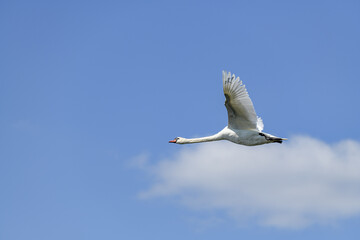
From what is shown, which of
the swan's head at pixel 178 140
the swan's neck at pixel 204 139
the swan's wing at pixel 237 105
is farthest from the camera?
the swan's head at pixel 178 140

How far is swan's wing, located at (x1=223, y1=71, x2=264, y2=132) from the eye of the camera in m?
30.7

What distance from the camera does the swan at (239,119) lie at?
1210 inches

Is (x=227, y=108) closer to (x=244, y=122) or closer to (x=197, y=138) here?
(x=244, y=122)

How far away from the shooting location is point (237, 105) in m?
31.3

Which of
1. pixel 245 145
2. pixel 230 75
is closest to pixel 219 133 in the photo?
pixel 245 145

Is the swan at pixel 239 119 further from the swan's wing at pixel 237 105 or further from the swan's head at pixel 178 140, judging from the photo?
the swan's head at pixel 178 140

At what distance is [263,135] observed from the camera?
31906mm

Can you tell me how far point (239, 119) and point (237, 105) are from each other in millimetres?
929

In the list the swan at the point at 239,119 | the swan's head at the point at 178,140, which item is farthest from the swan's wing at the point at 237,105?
the swan's head at the point at 178,140

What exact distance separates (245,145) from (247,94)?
9.39 feet

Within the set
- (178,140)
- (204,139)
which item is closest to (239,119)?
(204,139)

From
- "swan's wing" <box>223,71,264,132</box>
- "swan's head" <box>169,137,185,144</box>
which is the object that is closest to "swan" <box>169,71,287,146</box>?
"swan's wing" <box>223,71,264,132</box>

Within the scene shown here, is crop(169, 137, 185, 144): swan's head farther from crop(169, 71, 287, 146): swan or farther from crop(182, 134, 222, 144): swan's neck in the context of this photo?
crop(169, 71, 287, 146): swan

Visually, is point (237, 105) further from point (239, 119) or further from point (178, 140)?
point (178, 140)
